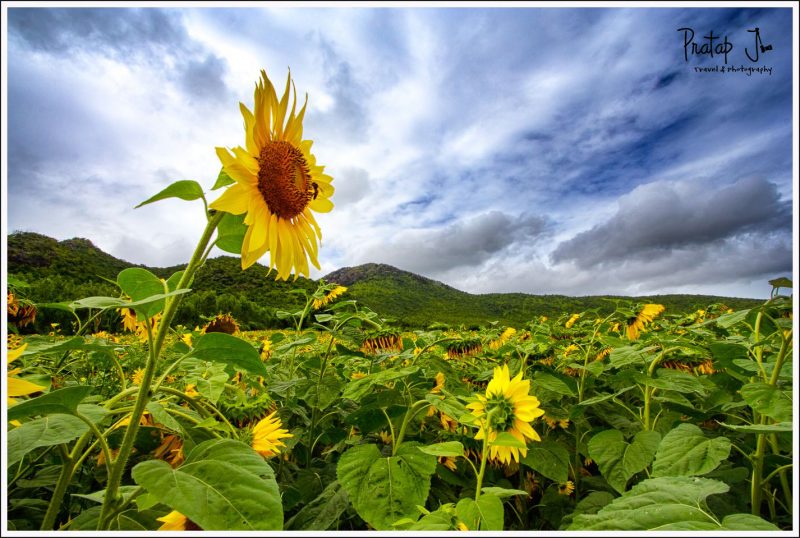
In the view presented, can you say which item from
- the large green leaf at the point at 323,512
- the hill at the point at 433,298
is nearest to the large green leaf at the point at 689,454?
the large green leaf at the point at 323,512

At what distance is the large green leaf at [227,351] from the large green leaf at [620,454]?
1.17 meters

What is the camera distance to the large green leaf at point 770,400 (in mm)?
1127

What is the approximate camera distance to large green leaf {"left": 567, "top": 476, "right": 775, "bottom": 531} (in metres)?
0.68

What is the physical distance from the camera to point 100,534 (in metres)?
0.61

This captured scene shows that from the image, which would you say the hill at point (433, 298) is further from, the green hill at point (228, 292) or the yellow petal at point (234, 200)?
the yellow petal at point (234, 200)

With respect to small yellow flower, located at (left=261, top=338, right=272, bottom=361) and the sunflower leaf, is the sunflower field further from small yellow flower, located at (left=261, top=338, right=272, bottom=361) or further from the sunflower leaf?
small yellow flower, located at (left=261, top=338, right=272, bottom=361)

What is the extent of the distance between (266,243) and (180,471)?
50 centimetres

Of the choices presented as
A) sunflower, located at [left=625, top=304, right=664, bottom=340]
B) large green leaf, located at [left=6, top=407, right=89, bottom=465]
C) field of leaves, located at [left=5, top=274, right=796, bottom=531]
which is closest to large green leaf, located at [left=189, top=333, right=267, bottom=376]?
field of leaves, located at [left=5, top=274, right=796, bottom=531]

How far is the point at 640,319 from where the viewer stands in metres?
3.28

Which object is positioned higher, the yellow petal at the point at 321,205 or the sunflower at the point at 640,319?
the yellow petal at the point at 321,205

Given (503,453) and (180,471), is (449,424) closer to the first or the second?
(503,453)

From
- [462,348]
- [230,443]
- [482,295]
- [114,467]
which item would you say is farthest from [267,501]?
[482,295]

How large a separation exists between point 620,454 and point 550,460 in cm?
24

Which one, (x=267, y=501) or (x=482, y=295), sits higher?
(x=482, y=295)
